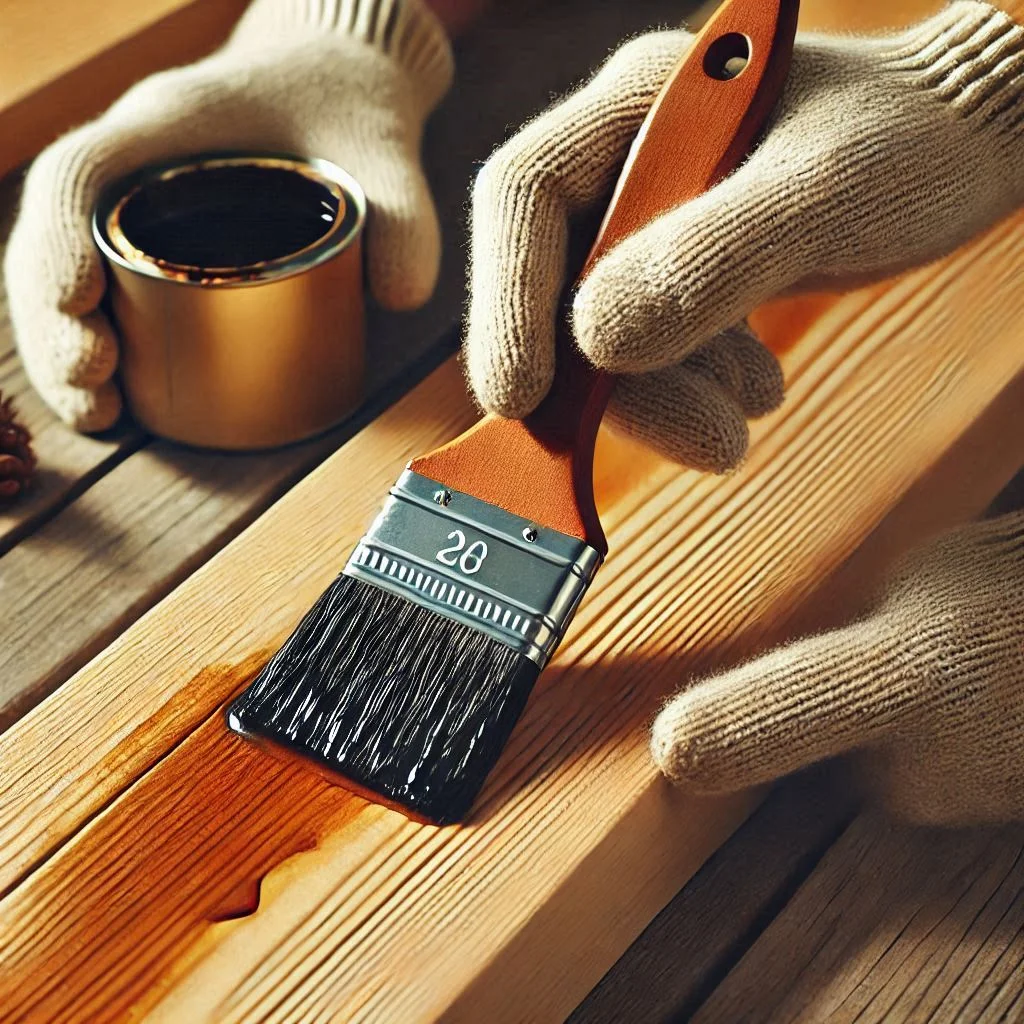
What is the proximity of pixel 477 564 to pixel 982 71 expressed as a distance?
471 mm

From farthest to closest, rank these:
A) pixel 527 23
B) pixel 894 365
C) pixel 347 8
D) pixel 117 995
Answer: pixel 527 23 < pixel 347 8 < pixel 894 365 < pixel 117 995

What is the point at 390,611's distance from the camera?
2.60 feet

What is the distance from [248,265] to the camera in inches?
39.9

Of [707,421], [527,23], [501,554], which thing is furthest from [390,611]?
[527,23]

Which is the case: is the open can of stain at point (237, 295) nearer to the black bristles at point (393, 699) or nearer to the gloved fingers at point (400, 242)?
the gloved fingers at point (400, 242)

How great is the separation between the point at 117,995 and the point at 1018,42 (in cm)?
79

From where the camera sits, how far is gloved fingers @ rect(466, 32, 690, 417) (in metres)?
0.79

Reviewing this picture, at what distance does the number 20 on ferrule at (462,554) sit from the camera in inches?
31.0

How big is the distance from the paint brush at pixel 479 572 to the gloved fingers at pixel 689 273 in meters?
0.05

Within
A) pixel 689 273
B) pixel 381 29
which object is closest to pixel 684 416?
pixel 689 273

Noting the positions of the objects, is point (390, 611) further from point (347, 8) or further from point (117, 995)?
point (347, 8)

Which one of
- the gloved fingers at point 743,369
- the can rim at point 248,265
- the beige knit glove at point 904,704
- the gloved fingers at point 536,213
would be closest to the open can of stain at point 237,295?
the can rim at point 248,265

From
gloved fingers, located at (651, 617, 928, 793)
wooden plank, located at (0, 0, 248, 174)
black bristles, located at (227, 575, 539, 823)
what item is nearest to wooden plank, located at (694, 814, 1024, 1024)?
gloved fingers, located at (651, 617, 928, 793)

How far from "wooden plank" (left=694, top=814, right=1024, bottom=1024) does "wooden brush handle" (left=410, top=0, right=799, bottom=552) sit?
26 centimetres
